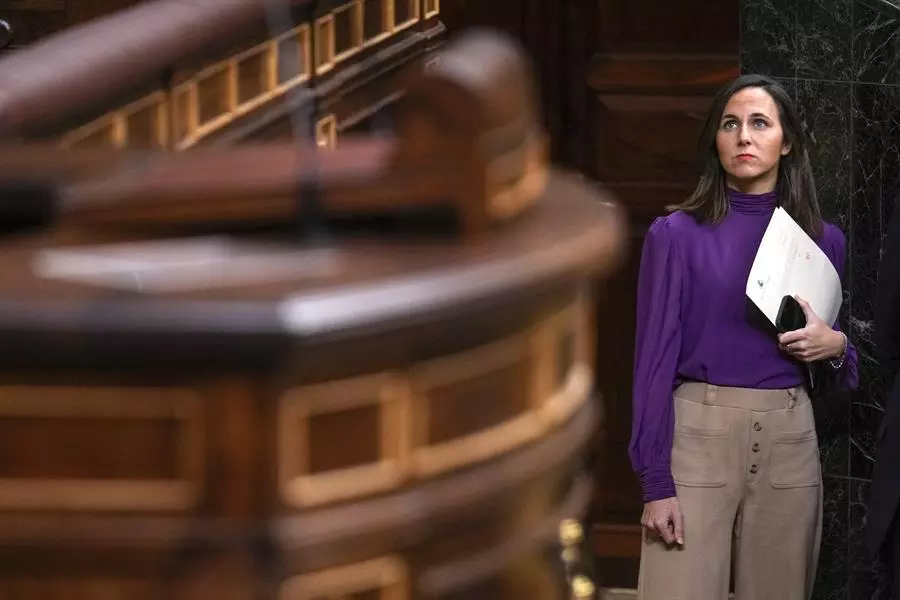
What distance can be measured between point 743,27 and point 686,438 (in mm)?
1493

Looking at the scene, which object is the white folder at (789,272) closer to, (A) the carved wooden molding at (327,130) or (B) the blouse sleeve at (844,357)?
(B) the blouse sleeve at (844,357)

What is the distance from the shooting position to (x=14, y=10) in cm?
341

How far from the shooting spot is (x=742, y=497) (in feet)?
10.2

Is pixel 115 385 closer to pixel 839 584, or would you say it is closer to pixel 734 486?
pixel 734 486

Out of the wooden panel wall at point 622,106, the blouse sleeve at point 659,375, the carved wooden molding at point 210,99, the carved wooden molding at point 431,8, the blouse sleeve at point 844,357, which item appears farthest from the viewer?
the wooden panel wall at point 622,106

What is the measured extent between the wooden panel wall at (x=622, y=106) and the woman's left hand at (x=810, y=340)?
124 cm

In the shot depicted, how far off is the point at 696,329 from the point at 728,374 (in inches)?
4.3

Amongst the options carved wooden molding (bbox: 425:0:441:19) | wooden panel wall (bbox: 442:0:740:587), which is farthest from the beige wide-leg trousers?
carved wooden molding (bbox: 425:0:441:19)

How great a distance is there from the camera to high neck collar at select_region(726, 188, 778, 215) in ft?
10.1

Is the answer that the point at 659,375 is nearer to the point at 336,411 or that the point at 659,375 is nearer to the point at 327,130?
the point at 327,130

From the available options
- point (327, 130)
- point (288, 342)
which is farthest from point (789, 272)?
point (288, 342)

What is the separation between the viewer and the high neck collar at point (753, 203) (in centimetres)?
307

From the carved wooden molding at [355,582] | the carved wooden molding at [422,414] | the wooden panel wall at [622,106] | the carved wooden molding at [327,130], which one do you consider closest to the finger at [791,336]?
the wooden panel wall at [622,106]

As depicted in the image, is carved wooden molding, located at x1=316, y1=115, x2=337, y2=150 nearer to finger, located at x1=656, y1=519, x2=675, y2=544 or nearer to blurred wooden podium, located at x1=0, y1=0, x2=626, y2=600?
blurred wooden podium, located at x1=0, y1=0, x2=626, y2=600
